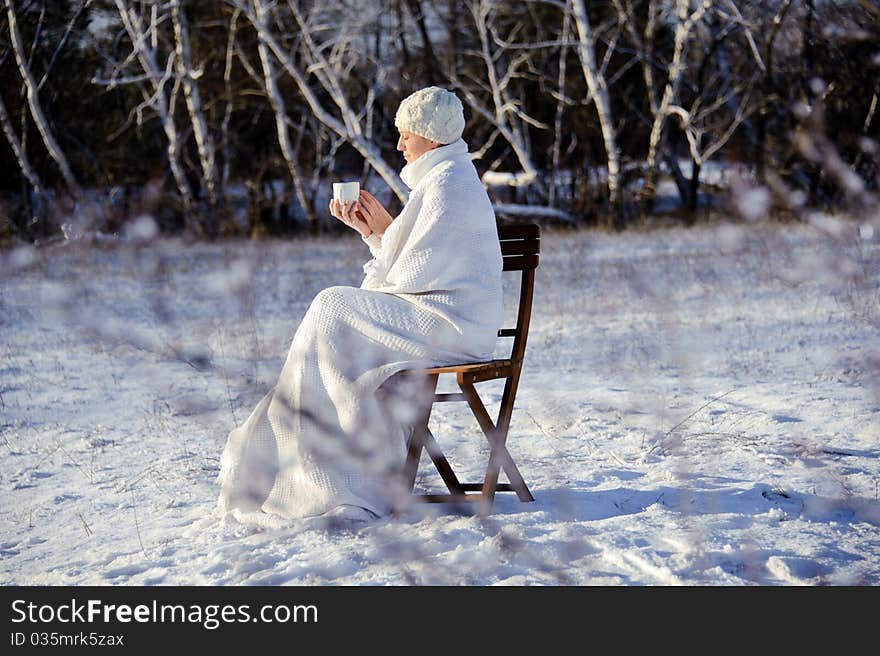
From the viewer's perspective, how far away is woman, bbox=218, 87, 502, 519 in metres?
3.44

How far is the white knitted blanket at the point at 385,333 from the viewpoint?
11.3 feet

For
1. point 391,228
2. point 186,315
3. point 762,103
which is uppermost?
point 762,103

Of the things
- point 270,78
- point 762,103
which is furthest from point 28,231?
point 762,103

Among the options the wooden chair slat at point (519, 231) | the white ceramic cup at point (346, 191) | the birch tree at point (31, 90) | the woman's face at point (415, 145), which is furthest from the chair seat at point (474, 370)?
the birch tree at point (31, 90)

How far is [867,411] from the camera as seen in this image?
5039 mm

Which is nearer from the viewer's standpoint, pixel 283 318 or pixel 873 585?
pixel 873 585

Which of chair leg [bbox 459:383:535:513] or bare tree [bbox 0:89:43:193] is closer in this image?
chair leg [bbox 459:383:535:513]

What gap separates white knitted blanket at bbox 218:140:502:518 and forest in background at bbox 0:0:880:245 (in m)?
10.0

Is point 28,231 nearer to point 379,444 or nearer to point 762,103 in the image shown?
point 762,103

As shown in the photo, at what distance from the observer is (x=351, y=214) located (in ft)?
11.8

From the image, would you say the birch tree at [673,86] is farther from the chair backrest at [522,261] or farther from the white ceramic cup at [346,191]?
the white ceramic cup at [346,191]

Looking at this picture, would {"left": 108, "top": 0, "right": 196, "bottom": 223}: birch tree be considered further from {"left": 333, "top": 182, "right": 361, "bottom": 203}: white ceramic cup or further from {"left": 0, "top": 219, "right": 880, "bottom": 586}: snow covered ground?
{"left": 333, "top": 182, "right": 361, "bottom": 203}: white ceramic cup

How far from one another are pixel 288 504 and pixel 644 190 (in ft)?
42.6

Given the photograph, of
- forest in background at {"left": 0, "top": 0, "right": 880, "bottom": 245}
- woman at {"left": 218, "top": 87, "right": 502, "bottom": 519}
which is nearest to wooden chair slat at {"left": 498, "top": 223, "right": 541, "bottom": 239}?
woman at {"left": 218, "top": 87, "right": 502, "bottom": 519}
